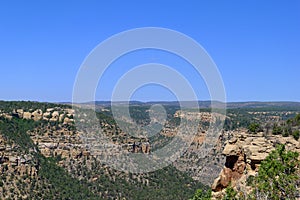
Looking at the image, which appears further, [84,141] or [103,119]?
[103,119]

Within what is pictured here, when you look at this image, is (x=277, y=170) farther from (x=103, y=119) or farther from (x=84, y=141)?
(x=103, y=119)

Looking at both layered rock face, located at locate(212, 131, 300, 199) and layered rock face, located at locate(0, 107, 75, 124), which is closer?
layered rock face, located at locate(212, 131, 300, 199)

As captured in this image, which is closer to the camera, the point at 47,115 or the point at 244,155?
the point at 244,155

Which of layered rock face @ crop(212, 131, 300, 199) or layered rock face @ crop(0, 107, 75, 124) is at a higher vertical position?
layered rock face @ crop(0, 107, 75, 124)

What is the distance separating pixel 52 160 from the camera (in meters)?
77.9

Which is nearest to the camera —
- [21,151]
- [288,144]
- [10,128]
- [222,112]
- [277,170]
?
[277,170]

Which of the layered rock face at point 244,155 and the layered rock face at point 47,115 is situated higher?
the layered rock face at point 47,115

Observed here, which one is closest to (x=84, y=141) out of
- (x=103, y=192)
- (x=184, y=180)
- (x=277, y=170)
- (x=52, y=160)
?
(x=52, y=160)

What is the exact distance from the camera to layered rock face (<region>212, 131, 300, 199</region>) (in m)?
27.5

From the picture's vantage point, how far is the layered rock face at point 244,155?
90.1 feet

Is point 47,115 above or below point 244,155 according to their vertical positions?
above

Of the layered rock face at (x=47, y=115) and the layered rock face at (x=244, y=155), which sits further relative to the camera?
the layered rock face at (x=47, y=115)

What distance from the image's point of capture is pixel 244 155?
29375 millimetres

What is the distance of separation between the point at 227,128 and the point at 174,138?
16.5 meters
